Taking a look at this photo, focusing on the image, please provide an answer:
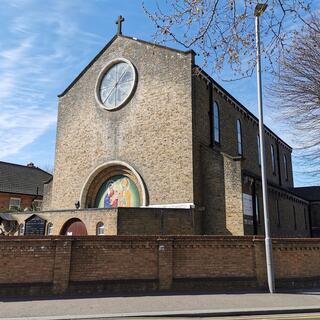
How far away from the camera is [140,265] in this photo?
1259cm

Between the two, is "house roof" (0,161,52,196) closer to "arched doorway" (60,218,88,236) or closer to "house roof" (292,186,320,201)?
"arched doorway" (60,218,88,236)

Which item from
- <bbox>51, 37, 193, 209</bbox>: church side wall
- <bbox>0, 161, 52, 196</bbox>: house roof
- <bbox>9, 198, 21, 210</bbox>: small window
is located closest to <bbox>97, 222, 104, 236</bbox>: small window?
<bbox>51, 37, 193, 209</bbox>: church side wall

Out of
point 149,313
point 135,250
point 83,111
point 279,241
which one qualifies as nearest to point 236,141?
point 83,111

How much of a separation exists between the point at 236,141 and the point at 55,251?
55.8 feet

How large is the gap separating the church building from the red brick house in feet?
47.7

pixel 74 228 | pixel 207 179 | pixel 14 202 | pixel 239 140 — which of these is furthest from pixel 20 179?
pixel 207 179

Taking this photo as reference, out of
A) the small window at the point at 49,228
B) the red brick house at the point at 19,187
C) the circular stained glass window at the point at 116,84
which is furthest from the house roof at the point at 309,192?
the red brick house at the point at 19,187

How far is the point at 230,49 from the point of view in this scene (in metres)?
7.17

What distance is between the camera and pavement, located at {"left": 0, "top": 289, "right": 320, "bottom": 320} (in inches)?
364

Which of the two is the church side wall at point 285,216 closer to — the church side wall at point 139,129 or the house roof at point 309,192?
the church side wall at point 139,129

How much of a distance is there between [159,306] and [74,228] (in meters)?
10.9

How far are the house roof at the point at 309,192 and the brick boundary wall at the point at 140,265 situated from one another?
27.9 metres

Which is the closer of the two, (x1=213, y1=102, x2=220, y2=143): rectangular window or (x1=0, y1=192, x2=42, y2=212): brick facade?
(x1=213, y1=102, x2=220, y2=143): rectangular window

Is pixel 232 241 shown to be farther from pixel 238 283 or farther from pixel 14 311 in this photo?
pixel 14 311
